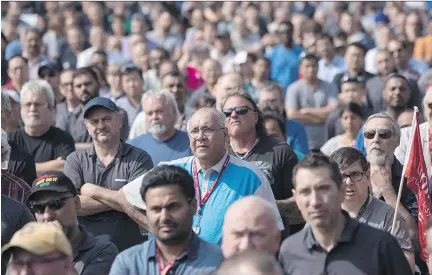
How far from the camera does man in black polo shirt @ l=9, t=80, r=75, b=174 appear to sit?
39.9ft

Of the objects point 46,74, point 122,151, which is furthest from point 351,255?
point 46,74

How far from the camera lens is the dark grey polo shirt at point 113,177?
10.2 m

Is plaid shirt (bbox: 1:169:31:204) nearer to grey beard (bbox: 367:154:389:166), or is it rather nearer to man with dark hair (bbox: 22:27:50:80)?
grey beard (bbox: 367:154:389:166)

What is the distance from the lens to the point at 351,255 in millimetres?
7281

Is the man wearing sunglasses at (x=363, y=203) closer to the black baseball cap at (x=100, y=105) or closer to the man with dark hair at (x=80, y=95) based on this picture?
the black baseball cap at (x=100, y=105)

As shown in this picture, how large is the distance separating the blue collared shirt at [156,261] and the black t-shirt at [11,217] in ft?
4.91

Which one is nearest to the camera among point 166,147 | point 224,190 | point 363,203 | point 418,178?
point 363,203

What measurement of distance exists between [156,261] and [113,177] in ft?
10.2

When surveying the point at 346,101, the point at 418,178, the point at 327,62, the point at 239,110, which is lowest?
the point at 418,178

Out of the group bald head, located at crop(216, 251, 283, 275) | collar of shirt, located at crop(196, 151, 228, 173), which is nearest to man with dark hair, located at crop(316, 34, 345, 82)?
collar of shirt, located at crop(196, 151, 228, 173)

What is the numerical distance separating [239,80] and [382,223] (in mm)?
5865

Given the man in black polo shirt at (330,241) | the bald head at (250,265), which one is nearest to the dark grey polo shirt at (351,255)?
the man in black polo shirt at (330,241)

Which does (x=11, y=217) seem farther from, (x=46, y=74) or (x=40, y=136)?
(x=46, y=74)

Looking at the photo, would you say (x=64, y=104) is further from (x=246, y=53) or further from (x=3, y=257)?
(x=3, y=257)
